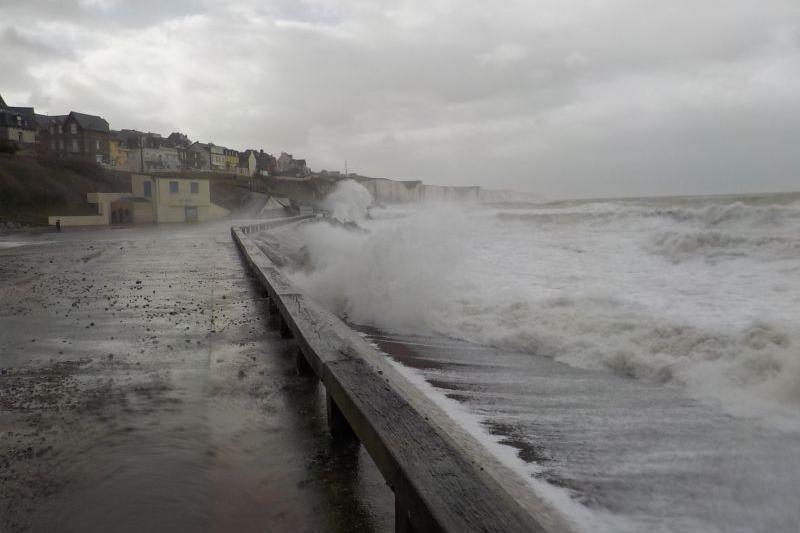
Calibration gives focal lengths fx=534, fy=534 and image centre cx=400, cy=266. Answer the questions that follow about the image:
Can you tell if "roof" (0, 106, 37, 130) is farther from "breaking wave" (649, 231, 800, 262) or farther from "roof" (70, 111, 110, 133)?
"breaking wave" (649, 231, 800, 262)

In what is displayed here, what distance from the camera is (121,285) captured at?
948 cm

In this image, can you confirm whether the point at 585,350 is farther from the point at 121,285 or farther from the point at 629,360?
the point at 121,285

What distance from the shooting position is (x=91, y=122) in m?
73.7

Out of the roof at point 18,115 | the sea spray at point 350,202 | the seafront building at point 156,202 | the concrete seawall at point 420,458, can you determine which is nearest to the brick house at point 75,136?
the roof at point 18,115

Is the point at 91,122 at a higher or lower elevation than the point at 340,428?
higher

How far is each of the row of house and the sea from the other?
203 feet

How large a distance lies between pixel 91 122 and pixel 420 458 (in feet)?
282

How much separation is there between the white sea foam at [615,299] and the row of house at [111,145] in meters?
60.3

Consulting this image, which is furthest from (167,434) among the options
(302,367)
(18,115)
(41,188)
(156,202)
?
(18,115)

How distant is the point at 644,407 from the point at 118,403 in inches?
164

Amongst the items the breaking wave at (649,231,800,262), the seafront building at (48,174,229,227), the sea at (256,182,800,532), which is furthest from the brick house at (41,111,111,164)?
the breaking wave at (649,231,800,262)

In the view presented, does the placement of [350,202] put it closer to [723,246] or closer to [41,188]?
[41,188]

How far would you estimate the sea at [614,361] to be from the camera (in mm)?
3148

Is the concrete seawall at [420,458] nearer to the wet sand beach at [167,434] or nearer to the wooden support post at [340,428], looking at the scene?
the wooden support post at [340,428]
